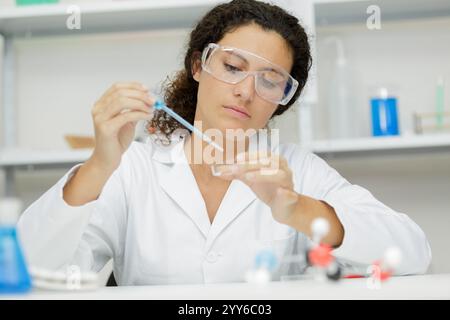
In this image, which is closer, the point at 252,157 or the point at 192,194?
the point at 252,157

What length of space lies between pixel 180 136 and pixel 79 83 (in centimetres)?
42

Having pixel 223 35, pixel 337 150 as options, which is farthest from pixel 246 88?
pixel 337 150

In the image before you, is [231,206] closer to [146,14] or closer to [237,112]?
[237,112]

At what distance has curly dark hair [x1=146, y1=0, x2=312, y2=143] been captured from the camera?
1021 millimetres

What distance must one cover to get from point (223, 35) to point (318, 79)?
1.60 feet

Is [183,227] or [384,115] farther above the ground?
[384,115]

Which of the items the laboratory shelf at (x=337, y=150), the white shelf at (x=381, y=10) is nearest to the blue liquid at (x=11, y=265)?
the laboratory shelf at (x=337, y=150)

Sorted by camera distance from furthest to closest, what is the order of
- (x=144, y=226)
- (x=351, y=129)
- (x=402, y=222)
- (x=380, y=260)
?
(x=351, y=129) → (x=144, y=226) → (x=402, y=222) → (x=380, y=260)

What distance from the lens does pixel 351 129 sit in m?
1.49

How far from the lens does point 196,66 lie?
1.09 metres

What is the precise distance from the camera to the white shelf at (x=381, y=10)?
136cm

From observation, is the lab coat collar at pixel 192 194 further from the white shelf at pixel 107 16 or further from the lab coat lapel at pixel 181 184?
the white shelf at pixel 107 16

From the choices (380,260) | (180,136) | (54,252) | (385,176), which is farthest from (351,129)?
(54,252)

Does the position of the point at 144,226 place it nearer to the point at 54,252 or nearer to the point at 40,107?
the point at 54,252
